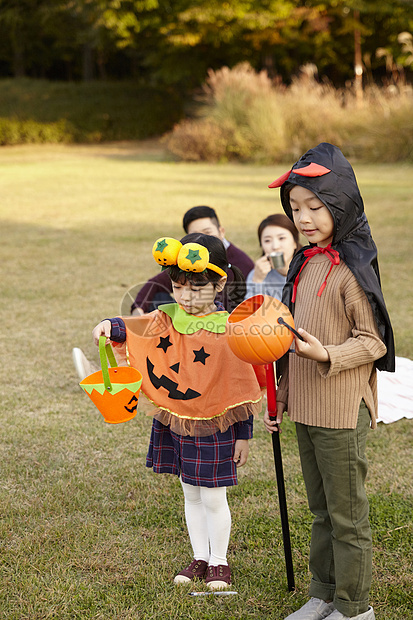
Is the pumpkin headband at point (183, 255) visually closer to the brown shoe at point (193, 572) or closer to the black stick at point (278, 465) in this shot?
the black stick at point (278, 465)

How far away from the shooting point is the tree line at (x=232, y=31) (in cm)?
2295

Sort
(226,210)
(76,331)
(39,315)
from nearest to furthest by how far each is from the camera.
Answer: (76,331)
(39,315)
(226,210)

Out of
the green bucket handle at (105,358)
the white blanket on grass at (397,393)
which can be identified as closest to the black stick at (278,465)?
the green bucket handle at (105,358)

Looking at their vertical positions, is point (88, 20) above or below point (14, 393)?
above

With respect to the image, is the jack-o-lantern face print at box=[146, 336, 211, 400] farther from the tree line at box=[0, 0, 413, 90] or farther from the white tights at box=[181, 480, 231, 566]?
the tree line at box=[0, 0, 413, 90]

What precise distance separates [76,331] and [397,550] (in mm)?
3440

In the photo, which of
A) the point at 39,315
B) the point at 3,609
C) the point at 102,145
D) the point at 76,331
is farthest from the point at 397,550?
the point at 102,145

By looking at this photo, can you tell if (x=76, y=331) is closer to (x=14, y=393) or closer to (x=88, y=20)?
(x=14, y=393)

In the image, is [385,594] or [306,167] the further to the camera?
[385,594]

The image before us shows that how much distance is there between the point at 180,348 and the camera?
7.48 ft

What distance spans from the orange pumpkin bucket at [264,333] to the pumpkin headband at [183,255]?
0.84ft

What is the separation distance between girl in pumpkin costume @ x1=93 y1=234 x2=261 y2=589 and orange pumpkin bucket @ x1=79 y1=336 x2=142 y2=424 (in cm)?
13

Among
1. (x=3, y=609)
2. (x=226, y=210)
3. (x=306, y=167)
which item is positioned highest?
(x=306, y=167)

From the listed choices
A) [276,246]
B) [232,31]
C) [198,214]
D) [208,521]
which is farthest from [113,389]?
[232,31]
